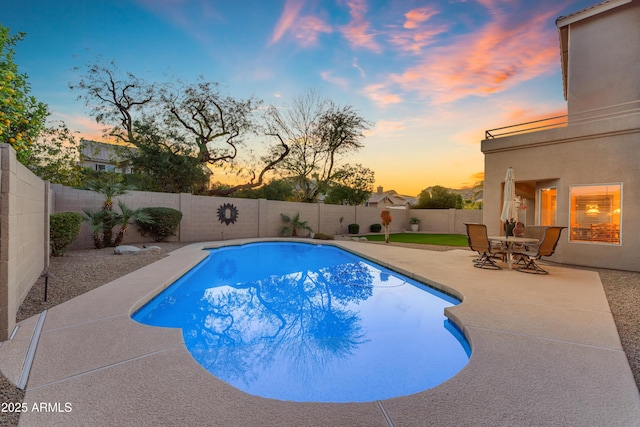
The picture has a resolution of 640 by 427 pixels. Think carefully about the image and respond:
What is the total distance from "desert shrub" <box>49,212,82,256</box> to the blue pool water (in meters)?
3.48

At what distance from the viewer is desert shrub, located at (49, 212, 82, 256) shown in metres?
7.45

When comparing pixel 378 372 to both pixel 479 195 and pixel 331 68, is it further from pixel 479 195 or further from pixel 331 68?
pixel 479 195

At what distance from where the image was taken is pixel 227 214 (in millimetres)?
14359

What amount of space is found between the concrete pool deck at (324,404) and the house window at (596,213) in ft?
17.6

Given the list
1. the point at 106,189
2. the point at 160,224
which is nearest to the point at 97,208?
the point at 106,189

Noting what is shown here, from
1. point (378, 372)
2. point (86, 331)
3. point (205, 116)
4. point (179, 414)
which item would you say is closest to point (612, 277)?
point (378, 372)

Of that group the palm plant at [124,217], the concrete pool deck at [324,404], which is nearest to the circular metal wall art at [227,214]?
the palm plant at [124,217]

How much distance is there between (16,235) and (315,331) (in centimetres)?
403

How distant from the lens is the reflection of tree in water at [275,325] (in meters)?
3.31

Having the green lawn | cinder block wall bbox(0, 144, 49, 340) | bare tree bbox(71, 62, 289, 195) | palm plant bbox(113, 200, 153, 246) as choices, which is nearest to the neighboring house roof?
the green lawn

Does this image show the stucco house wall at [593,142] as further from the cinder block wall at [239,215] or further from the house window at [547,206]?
the cinder block wall at [239,215]

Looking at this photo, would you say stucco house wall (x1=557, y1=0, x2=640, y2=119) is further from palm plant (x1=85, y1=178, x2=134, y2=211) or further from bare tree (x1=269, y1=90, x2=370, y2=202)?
palm plant (x1=85, y1=178, x2=134, y2=211)

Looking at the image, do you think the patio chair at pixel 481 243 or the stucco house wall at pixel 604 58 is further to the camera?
the stucco house wall at pixel 604 58

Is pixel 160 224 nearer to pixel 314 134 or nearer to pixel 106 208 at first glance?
pixel 106 208
